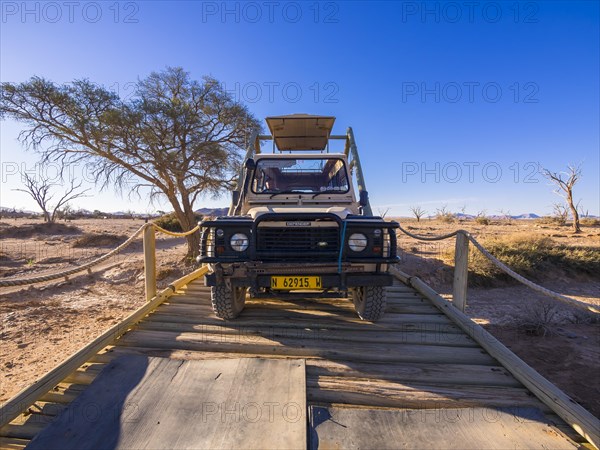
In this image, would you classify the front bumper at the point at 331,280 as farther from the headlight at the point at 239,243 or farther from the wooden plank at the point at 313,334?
the wooden plank at the point at 313,334

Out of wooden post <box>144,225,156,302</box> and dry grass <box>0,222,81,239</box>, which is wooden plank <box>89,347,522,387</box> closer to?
wooden post <box>144,225,156,302</box>

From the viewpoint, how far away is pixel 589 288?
31.5 ft

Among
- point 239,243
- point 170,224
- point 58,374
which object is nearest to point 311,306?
point 239,243

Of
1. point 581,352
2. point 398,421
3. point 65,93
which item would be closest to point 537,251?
point 581,352

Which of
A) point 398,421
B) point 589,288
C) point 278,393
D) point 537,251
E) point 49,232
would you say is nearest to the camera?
point 398,421

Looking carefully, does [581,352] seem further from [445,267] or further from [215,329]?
[215,329]

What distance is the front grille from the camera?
3.21 metres

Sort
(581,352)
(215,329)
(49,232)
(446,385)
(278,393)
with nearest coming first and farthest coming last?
(278,393) → (446,385) → (215,329) → (581,352) → (49,232)

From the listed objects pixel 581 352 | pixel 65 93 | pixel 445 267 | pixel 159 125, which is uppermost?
pixel 65 93

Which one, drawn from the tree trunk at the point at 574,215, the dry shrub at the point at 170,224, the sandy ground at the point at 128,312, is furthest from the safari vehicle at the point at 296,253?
the tree trunk at the point at 574,215

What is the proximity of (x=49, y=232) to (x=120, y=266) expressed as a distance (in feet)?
41.5

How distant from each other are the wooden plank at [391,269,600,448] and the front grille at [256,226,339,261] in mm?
1685

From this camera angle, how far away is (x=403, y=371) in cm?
261

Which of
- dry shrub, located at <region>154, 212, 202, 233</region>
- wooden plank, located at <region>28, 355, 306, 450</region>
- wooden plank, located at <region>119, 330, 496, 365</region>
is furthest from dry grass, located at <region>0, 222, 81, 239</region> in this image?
wooden plank, located at <region>28, 355, 306, 450</region>
